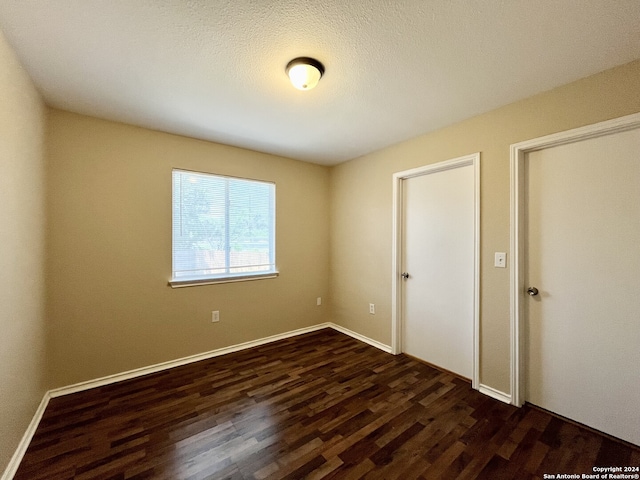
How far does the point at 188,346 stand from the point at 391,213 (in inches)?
108

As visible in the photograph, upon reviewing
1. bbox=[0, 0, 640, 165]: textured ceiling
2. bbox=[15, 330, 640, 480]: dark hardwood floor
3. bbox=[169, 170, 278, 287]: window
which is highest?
bbox=[0, 0, 640, 165]: textured ceiling

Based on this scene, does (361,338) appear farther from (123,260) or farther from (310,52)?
(310,52)

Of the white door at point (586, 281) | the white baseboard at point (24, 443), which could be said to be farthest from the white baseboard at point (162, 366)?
the white door at point (586, 281)

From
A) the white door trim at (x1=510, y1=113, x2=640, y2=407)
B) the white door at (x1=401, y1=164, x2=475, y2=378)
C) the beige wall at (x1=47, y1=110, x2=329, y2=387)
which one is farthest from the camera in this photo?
the white door at (x1=401, y1=164, x2=475, y2=378)

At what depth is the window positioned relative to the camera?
2811 millimetres

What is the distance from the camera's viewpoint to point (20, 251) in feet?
5.32

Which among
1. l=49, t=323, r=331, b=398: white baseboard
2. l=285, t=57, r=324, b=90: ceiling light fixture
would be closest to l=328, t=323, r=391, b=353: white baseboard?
l=49, t=323, r=331, b=398: white baseboard

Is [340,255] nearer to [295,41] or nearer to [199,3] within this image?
[295,41]

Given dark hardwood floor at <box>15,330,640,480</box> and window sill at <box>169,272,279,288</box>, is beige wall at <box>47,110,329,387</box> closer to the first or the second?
window sill at <box>169,272,279,288</box>

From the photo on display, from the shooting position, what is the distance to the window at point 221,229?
2811 mm

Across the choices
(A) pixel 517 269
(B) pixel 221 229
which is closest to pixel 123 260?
(B) pixel 221 229

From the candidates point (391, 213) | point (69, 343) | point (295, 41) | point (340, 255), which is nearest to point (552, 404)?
point (391, 213)

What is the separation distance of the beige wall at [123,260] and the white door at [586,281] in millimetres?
2818

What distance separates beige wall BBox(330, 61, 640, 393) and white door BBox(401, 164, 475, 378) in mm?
175
